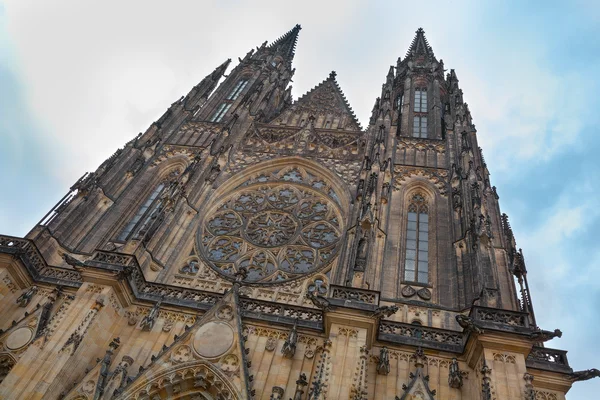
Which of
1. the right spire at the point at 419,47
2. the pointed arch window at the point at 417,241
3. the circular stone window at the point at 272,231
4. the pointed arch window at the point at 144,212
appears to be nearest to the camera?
the pointed arch window at the point at 417,241

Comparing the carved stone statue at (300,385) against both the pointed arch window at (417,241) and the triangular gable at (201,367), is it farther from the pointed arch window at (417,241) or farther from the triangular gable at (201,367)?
the pointed arch window at (417,241)

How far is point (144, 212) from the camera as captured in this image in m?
17.7

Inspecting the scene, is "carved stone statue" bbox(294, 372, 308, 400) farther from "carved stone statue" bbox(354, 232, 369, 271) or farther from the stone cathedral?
"carved stone statue" bbox(354, 232, 369, 271)

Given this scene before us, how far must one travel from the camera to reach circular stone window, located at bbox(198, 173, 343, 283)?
15.3 m

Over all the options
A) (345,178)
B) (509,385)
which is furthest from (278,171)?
(509,385)

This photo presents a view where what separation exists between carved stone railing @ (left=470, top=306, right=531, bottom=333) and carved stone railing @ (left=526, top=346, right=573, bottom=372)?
1.00 m

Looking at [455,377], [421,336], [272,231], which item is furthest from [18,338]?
[455,377]

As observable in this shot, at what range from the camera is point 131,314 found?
13195 millimetres

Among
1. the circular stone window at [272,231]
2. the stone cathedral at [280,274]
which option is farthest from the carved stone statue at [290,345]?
the circular stone window at [272,231]

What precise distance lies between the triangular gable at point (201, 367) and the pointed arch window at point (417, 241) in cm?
566

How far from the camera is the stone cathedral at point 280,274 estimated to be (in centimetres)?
1095

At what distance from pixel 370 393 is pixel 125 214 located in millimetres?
10992

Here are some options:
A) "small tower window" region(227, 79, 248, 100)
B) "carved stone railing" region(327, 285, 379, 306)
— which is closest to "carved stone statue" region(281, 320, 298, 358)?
"carved stone railing" region(327, 285, 379, 306)

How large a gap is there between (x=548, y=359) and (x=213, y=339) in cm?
817
